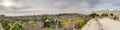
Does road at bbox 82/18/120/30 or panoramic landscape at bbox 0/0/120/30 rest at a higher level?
panoramic landscape at bbox 0/0/120/30

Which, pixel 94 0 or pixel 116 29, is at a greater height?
pixel 94 0

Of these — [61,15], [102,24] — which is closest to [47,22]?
[61,15]

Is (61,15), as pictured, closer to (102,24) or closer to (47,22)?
(47,22)

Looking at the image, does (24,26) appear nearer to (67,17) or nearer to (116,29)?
(67,17)

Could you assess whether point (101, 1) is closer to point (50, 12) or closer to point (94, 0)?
point (94, 0)

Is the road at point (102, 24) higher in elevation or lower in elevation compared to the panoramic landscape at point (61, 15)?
lower

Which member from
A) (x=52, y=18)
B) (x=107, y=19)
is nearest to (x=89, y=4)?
(x=107, y=19)
